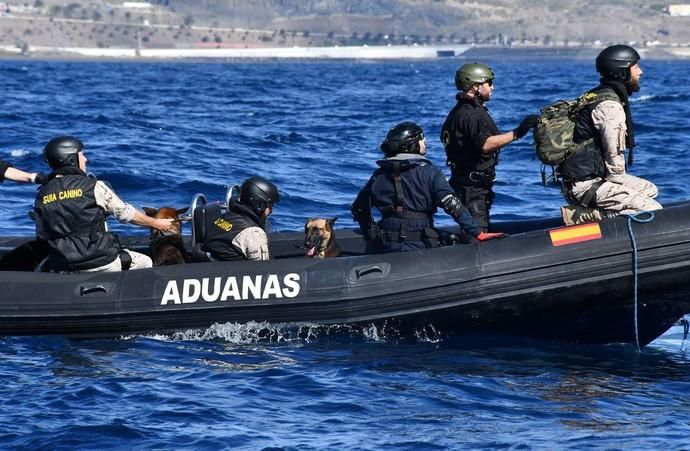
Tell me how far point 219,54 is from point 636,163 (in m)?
140

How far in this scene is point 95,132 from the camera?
25.0 metres

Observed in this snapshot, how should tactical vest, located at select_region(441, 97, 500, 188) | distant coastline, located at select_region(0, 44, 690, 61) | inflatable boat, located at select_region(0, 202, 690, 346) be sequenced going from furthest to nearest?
distant coastline, located at select_region(0, 44, 690, 61) < tactical vest, located at select_region(441, 97, 500, 188) < inflatable boat, located at select_region(0, 202, 690, 346)

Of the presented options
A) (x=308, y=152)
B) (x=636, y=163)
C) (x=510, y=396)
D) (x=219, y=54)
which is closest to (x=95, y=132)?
(x=308, y=152)

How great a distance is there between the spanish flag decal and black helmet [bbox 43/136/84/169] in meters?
3.45

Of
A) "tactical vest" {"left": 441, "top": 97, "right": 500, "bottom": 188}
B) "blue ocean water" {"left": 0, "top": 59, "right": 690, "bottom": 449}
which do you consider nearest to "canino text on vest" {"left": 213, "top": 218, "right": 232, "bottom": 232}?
"blue ocean water" {"left": 0, "top": 59, "right": 690, "bottom": 449}

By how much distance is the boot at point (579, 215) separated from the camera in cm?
928

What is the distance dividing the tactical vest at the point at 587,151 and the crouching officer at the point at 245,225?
2.17 m

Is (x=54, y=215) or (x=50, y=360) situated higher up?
(x=54, y=215)

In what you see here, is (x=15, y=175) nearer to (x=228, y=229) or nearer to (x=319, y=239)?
(x=228, y=229)

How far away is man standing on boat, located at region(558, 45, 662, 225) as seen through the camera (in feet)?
29.4

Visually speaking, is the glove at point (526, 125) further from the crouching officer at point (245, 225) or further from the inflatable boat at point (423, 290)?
the crouching officer at point (245, 225)

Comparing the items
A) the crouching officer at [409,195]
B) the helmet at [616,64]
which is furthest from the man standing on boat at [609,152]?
the crouching officer at [409,195]

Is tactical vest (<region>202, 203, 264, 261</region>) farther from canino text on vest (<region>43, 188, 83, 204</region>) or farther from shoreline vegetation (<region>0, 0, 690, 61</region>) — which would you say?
shoreline vegetation (<region>0, 0, 690, 61</region>)

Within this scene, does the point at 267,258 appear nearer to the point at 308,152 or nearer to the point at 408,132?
the point at 408,132
